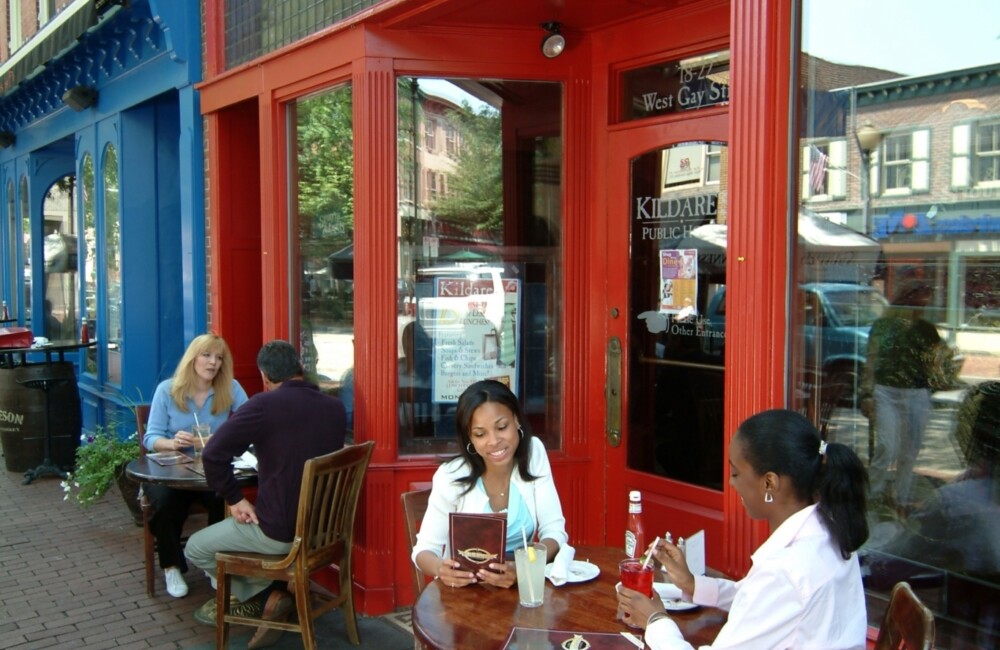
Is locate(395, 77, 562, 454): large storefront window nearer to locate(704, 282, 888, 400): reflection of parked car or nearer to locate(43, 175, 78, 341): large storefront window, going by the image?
locate(704, 282, 888, 400): reflection of parked car

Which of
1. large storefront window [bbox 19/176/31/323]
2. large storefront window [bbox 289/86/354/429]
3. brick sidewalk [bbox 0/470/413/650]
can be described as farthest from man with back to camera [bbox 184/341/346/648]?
large storefront window [bbox 19/176/31/323]

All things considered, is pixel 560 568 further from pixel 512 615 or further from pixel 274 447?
pixel 274 447

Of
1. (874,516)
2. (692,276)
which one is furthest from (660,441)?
(874,516)

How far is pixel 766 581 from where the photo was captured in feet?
6.89

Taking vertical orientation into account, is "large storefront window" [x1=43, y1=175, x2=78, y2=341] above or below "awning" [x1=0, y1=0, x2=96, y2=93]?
below

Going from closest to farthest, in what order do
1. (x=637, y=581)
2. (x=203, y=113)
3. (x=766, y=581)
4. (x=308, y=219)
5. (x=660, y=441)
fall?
(x=766, y=581) → (x=637, y=581) → (x=660, y=441) → (x=308, y=219) → (x=203, y=113)

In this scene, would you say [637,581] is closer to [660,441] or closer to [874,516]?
[874,516]

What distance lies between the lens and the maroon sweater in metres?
4.11

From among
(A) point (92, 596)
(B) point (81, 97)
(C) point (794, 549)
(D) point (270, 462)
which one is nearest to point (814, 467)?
(C) point (794, 549)

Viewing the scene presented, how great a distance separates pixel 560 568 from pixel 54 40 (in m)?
7.74

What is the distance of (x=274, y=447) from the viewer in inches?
163

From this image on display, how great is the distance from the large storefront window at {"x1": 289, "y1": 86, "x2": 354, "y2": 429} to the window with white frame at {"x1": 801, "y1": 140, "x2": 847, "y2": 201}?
267 centimetres

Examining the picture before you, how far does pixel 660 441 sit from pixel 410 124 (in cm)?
210

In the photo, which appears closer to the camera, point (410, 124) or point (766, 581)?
point (766, 581)
